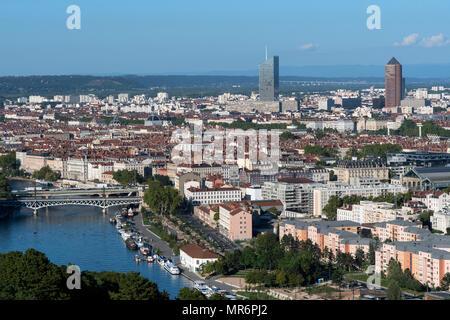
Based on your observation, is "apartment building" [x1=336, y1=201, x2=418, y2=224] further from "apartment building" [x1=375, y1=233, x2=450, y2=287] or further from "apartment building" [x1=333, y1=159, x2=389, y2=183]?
"apartment building" [x1=333, y1=159, x2=389, y2=183]

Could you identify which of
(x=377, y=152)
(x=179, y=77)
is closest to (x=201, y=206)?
(x=377, y=152)

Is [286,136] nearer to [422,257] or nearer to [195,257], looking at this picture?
[195,257]

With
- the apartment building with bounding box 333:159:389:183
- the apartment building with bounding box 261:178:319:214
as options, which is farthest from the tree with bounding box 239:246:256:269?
the apartment building with bounding box 333:159:389:183

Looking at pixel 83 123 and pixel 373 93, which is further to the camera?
pixel 373 93

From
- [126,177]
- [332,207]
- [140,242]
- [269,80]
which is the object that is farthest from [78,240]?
[269,80]

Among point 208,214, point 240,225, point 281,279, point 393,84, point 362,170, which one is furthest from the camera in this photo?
point 393,84
